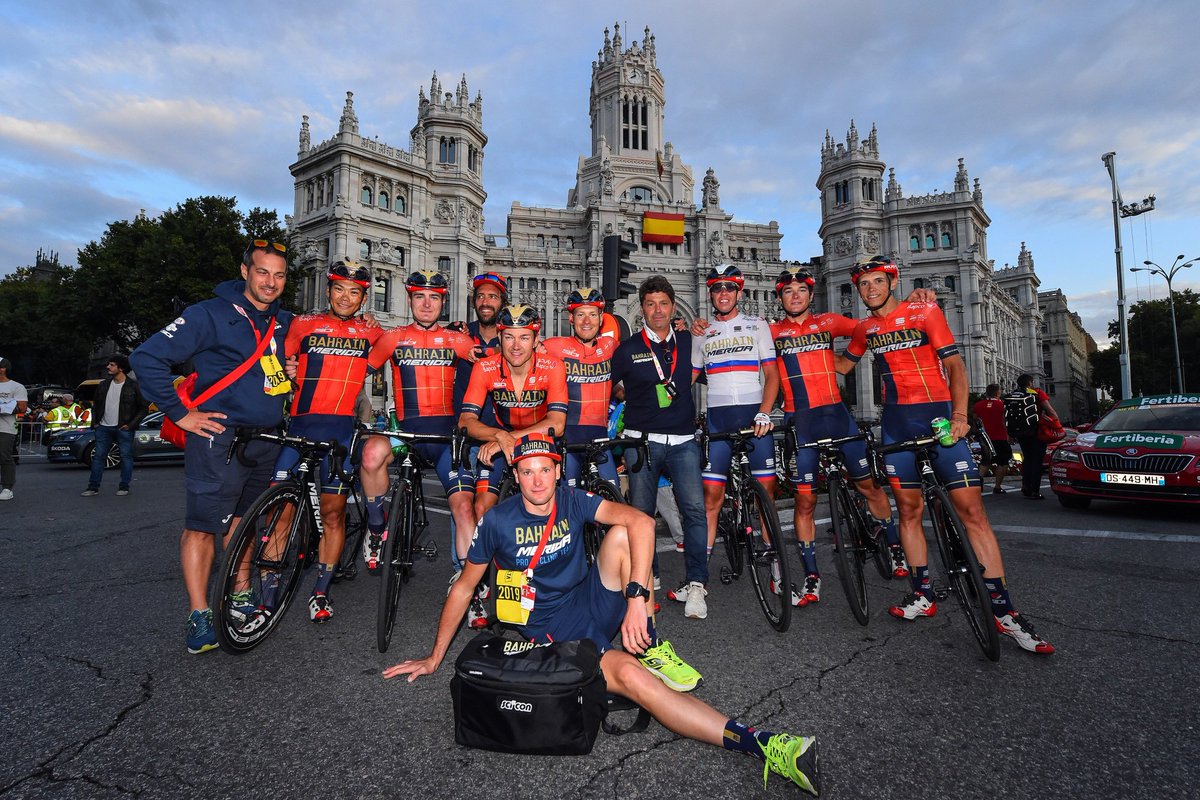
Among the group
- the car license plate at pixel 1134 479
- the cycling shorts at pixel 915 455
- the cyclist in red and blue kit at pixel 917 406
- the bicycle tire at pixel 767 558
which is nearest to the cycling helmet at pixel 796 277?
the cyclist in red and blue kit at pixel 917 406

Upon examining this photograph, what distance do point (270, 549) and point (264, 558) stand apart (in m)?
0.07

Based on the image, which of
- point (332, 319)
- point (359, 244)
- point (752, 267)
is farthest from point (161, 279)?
point (752, 267)

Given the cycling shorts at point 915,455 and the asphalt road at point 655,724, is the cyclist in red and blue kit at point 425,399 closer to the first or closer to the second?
the asphalt road at point 655,724

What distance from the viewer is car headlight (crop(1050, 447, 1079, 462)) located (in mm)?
8703

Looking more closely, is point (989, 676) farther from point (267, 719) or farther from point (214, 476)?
point (214, 476)

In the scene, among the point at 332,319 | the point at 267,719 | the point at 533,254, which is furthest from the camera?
the point at 533,254

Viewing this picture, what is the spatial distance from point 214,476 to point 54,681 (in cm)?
127

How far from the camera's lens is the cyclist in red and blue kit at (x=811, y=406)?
15.4 ft

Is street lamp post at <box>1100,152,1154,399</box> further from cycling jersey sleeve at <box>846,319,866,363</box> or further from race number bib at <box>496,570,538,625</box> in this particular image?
race number bib at <box>496,570,538,625</box>

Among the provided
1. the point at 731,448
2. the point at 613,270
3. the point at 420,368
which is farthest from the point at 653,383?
the point at 613,270

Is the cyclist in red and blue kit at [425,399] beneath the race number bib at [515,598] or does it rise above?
above

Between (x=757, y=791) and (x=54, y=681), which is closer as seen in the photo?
(x=757, y=791)

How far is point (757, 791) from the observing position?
2154 millimetres

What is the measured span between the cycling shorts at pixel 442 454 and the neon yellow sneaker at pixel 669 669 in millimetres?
2109
